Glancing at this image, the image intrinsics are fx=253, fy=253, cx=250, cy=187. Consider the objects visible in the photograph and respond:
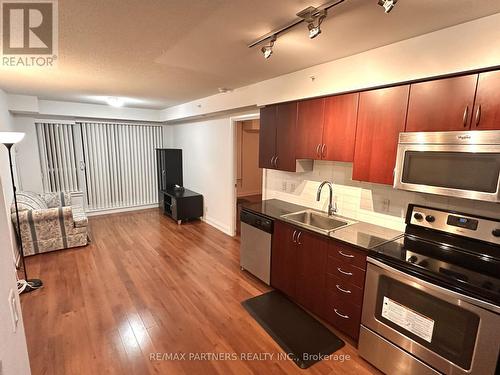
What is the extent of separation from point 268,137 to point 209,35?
1521 millimetres

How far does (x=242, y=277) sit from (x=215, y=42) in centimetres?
266

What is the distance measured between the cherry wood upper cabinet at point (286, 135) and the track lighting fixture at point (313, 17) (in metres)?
1.25

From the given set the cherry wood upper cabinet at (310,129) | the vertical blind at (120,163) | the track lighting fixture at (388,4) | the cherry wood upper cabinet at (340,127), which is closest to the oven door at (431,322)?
the cherry wood upper cabinet at (340,127)

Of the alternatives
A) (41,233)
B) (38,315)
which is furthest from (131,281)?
(41,233)

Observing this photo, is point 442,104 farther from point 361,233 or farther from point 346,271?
point 346,271

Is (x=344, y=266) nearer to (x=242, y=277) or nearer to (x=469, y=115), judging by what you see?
(x=469, y=115)

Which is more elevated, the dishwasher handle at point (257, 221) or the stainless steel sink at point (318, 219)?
the stainless steel sink at point (318, 219)

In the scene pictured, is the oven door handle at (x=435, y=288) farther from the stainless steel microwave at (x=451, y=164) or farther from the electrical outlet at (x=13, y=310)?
the electrical outlet at (x=13, y=310)

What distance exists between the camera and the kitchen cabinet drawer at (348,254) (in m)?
1.97

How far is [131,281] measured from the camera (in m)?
3.18

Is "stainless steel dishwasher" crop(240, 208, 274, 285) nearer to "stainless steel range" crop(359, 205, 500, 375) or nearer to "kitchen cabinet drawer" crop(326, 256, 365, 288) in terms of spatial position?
"kitchen cabinet drawer" crop(326, 256, 365, 288)

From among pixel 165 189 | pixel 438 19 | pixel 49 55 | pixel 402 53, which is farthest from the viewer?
pixel 165 189

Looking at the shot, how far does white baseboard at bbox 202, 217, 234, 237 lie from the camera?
189 inches

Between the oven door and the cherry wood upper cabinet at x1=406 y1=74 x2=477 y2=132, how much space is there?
3.48 ft
